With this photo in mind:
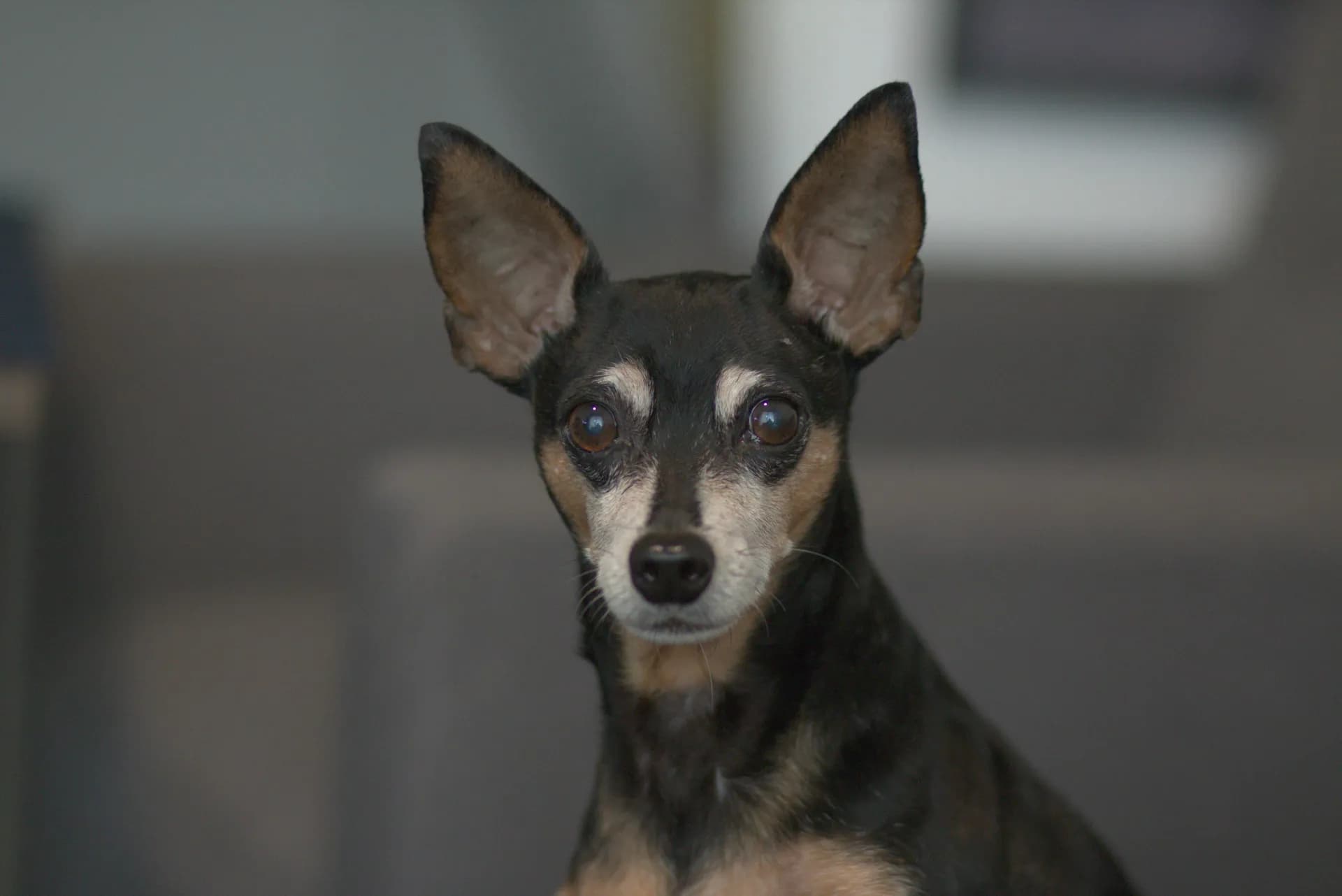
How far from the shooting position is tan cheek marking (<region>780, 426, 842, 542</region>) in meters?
0.85

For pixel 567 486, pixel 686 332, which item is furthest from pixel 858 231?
pixel 567 486

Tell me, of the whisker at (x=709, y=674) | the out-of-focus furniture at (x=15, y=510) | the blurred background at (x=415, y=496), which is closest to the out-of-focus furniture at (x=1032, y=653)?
the blurred background at (x=415, y=496)

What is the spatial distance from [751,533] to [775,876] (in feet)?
0.65

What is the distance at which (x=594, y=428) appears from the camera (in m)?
0.86

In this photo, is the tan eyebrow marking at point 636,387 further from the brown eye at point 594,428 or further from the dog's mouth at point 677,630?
the dog's mouth at point 677,630

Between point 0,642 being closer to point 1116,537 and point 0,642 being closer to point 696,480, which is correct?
point 696,480

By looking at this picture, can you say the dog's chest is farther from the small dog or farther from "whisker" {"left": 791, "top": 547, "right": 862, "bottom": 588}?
"whisker" {"left": 791, "top": 547, "right": 862, "bottom": 588}

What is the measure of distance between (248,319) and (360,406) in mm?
145

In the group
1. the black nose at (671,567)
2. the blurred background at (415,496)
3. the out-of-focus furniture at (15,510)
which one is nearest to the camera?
the black nose at (671,567)

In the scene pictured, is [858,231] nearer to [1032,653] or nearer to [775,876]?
Answer: [775,876]

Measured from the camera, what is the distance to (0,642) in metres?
1.22

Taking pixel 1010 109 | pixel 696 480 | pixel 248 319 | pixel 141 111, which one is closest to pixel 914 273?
pixel 696 480

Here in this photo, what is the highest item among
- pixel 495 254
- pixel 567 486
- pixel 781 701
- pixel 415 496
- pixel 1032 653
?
→ pixel 495 254

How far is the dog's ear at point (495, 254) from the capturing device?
0.84 meters
